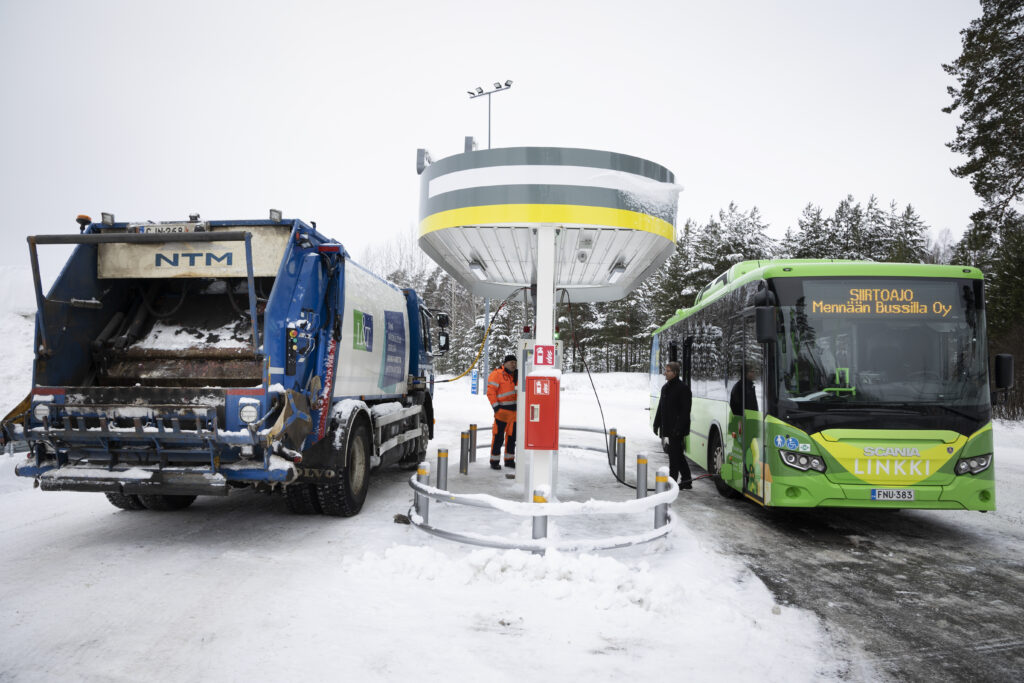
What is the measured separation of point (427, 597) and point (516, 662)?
1177 millimetres

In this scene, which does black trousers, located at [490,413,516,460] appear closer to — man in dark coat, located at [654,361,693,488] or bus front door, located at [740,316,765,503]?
man in dark coat, located at [654,361,693,488]

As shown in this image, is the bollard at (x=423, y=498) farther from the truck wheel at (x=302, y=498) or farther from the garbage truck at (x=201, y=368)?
the truck wheel at (x=302, y=498)

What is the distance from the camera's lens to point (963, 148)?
1888 cm

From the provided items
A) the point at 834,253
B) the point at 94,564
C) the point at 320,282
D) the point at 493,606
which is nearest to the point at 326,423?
the point at 320,282

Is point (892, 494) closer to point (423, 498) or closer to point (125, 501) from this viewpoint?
point (423, 498)

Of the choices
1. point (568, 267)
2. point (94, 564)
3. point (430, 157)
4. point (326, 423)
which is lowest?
point (94, 564)

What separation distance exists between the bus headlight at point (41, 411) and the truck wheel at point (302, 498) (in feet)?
7.55

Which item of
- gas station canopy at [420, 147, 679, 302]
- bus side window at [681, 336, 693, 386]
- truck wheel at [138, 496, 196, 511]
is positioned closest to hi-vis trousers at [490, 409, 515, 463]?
bus side window at [681, 336, 693, 386]

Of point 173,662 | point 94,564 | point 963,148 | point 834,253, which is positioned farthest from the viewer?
point 834,253

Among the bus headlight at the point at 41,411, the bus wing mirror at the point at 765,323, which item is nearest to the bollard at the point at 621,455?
the bus wing mirror at the point at 765,323

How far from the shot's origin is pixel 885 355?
21.3ft

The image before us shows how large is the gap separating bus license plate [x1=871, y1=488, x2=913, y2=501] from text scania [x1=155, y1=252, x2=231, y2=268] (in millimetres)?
7050

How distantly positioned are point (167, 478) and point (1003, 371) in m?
8.46

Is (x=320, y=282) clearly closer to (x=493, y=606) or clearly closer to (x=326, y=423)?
(x=326, y=423)
